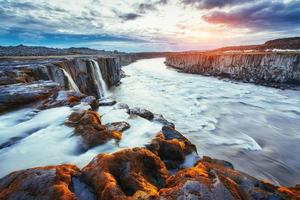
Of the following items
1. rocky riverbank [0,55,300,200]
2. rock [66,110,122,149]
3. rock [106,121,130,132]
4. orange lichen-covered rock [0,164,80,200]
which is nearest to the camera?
orange lichen-covered rock [0,164,80,200]

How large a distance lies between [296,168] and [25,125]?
9.76 meters

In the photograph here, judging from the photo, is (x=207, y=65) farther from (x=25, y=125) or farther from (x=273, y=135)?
(x=25, y=125)

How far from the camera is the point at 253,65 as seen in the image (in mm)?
30281

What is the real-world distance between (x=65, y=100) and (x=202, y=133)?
7.04 meters

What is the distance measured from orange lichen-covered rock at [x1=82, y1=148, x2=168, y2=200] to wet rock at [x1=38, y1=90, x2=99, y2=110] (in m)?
4.17

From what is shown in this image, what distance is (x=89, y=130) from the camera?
5402 millimetres

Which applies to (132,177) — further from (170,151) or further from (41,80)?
(41,80)

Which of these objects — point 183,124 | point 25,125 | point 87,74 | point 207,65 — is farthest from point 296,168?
point 207,65

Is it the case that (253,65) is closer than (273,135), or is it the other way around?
(273,135)

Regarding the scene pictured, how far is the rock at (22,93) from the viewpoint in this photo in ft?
23.1

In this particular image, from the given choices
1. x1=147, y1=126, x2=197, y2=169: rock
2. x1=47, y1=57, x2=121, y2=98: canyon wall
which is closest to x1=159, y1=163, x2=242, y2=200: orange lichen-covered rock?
x1=147, y1=126, x2=197, y2=169: rock

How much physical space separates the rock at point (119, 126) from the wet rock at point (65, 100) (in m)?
1.78

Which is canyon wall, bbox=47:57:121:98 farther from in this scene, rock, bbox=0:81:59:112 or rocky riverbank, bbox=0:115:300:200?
rocky riverbank, bbox=0:115:300:200

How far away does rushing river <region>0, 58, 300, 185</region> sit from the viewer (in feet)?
15.8
